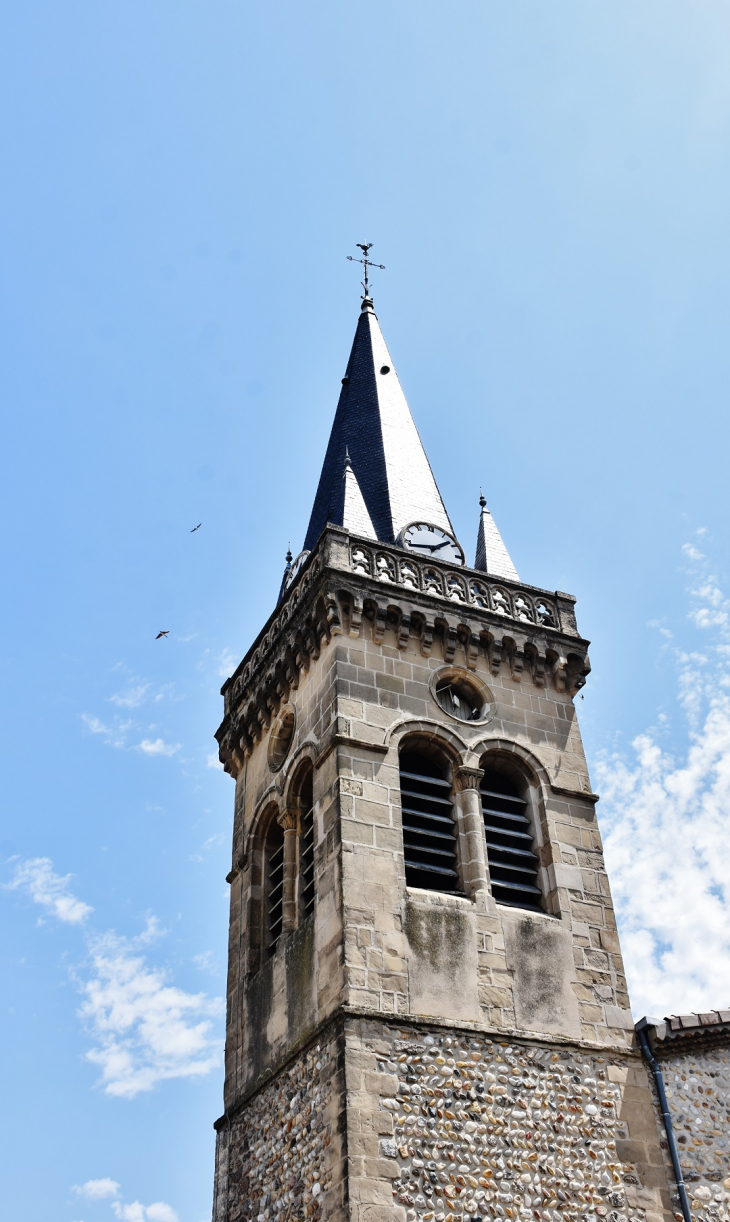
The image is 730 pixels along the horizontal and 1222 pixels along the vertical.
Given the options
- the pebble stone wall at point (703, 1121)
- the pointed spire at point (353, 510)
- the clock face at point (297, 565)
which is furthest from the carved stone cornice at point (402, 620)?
the pebble stone wall at point (703, 1121)

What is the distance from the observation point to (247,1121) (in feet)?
41.0

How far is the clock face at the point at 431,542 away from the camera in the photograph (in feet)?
53.0

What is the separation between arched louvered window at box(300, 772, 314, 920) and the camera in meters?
13.0

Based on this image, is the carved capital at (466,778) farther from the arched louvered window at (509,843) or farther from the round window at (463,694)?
the round window at (463,694)

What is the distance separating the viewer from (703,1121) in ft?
38.4

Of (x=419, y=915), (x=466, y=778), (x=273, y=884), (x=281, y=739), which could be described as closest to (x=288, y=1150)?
(x=419, y=915)

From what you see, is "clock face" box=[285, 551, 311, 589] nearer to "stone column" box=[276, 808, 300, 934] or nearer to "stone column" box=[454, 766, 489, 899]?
"stone column" box=[276, 808, 300, 934]

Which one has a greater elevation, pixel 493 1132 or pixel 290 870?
pixel 290 870

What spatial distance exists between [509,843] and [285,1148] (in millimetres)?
4005

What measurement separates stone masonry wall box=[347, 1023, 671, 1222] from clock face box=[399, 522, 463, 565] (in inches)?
266

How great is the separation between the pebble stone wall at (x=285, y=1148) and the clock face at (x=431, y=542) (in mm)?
7006

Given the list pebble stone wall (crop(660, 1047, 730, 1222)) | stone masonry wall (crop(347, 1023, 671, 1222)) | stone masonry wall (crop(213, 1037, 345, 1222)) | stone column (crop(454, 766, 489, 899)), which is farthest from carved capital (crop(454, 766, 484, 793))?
pebble stone wall (crop(660, 1047, 730, 1222))

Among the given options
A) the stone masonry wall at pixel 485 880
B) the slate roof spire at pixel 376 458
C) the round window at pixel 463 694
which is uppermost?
the slate roof spire at pixel 376 458

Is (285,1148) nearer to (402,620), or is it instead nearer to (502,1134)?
(502,1134)
